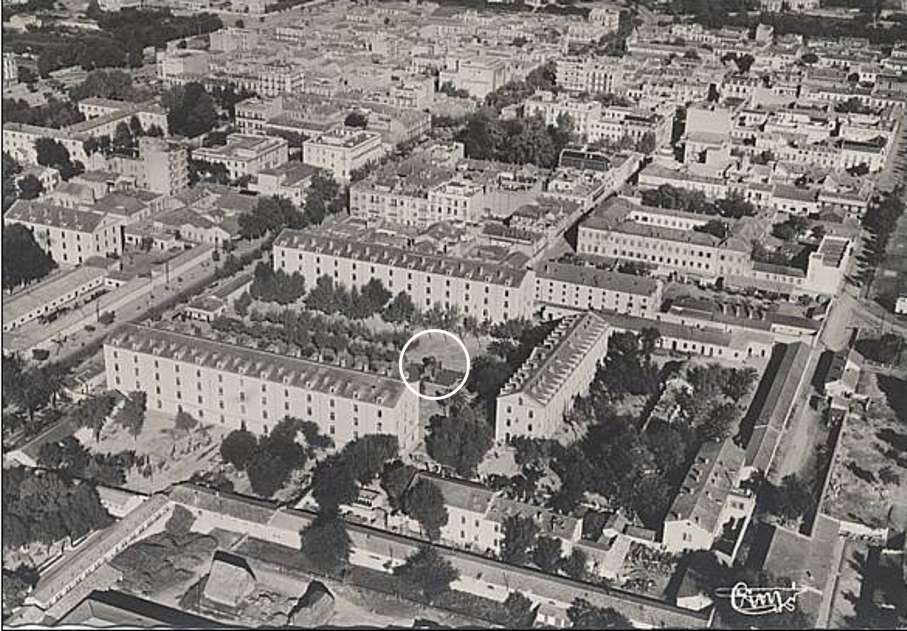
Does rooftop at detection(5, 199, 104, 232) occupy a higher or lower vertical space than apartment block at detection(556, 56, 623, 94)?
lower

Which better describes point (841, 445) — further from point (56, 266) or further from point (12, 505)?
point (56, 266)

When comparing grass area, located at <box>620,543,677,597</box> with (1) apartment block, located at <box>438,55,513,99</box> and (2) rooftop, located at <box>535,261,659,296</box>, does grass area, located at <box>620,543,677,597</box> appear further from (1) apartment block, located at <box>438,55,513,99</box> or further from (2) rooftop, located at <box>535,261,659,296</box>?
(1) apartment block, located at <box>438,55,513,99</box>

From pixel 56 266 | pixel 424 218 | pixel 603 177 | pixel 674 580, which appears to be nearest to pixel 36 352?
pixel 56 266

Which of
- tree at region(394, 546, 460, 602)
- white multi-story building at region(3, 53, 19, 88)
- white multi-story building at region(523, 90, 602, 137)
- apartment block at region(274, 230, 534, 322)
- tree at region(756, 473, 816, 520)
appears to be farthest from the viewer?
white multi-story building at region(3, 53, 19, 88)

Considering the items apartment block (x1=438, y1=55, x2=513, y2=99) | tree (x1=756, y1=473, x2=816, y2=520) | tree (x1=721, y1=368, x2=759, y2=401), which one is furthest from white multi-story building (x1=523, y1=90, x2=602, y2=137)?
tree (x1=756, y1=473, x2=816, y2=520)

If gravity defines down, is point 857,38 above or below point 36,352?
above

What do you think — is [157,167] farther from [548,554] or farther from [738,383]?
[548,554]

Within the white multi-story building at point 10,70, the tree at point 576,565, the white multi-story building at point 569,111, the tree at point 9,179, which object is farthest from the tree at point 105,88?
the tree at point 576,565
